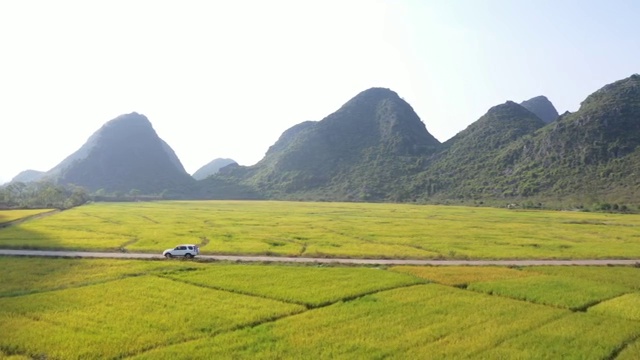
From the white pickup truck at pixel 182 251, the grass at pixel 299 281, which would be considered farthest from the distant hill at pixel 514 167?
the white pickup truck at pixel 182 251

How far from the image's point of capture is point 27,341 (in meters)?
17.7

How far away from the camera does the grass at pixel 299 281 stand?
26.0m

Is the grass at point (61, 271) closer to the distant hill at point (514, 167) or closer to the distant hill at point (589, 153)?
the distant hill at point (514, 167)

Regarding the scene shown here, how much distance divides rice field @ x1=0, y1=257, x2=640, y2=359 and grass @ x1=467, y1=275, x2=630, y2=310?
11 cm

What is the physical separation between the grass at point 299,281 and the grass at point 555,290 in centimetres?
496

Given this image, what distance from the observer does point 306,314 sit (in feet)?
73.1

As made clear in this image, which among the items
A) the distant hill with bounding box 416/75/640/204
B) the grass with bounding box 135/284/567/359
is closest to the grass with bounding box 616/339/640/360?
the grass with bounding box 135/284/567/359

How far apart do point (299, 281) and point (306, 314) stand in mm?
7120

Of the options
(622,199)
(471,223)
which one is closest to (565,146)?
(622,199)

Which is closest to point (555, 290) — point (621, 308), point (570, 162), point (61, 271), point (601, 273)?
point (621, 308)

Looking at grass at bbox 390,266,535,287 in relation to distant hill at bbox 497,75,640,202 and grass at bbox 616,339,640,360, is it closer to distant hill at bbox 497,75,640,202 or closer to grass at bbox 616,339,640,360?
grass at bbox 616,339,640,360

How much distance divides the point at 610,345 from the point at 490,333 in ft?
14.2

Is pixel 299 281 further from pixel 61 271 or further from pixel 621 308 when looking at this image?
pixel 621 308

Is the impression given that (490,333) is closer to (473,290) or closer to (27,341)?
(473,290)
